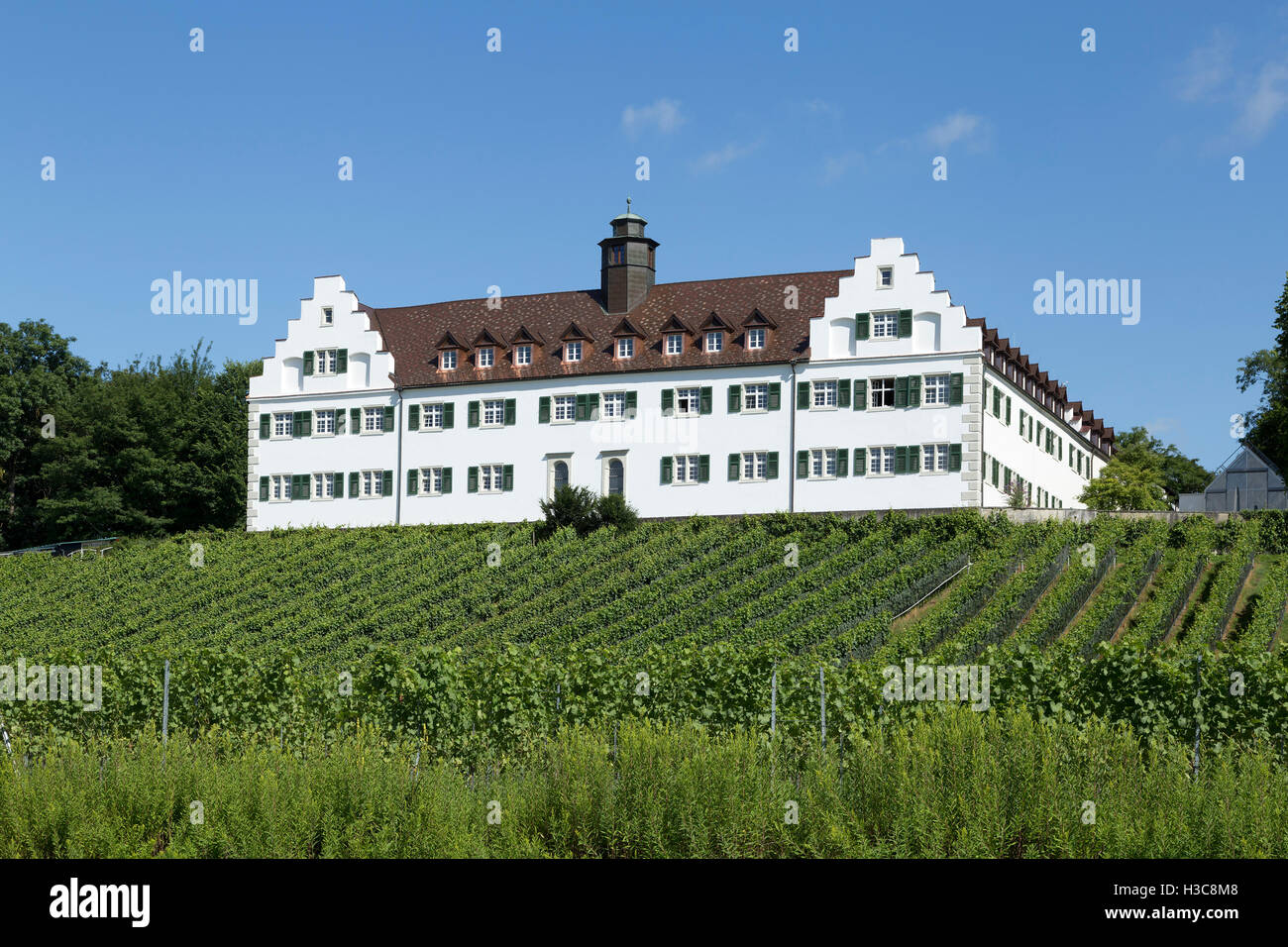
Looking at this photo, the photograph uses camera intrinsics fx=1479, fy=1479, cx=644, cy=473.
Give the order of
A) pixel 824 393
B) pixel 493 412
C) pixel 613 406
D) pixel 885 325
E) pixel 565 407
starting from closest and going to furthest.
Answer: pixel 885 325 → pixel 824 393 → pixel 613 406 → pixel 565 407 → pixel 493 412

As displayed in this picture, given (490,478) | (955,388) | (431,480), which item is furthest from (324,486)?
(955,388)

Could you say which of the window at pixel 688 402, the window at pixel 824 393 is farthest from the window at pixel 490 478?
the window at pixel 824 393

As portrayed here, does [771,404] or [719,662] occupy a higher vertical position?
[771,404]

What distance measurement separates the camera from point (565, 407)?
5819cm

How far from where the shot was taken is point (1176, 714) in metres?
22.9

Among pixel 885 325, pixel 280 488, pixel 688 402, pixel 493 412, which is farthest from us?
pixel 280 488

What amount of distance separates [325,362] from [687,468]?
1740cm

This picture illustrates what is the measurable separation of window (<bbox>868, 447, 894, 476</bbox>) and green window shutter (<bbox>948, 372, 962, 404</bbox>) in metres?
2.74

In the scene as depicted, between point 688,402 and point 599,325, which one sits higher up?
point 599,325

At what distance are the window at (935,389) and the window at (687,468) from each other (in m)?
8.71

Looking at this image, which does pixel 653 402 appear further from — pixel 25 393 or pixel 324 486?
pixel 25 393
